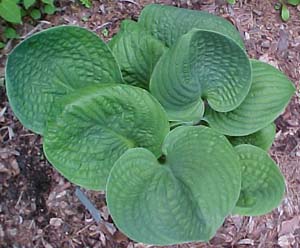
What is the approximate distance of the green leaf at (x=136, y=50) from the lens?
4.14ft

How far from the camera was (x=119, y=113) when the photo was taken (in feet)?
3.77

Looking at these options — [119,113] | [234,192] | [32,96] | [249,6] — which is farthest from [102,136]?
[249,6]

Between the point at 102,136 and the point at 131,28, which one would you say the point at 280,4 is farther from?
the point at 102,136

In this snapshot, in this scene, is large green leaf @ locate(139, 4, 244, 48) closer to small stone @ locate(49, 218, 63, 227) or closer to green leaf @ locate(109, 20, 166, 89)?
green leaf @ locate(109, 20, 166, 89)

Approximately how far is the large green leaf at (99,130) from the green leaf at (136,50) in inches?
5.8

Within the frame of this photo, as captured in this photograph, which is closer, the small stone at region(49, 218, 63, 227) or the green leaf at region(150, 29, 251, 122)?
the green leaf at region(150, 29, 251, 122)

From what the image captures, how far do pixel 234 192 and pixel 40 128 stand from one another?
0.40 meters

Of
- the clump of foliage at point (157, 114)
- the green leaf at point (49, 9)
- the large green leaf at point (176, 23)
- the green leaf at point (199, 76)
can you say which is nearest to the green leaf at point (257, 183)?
the clump of foliage at point (157, 114)

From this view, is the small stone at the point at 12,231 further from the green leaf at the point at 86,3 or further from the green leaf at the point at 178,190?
the green leaf at the point at 86,3

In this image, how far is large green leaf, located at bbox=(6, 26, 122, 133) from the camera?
1164 mm

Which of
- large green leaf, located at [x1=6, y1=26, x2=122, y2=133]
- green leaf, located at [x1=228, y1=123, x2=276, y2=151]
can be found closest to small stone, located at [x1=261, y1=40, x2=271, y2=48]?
green leaf, located at [x1=228, y1=123, x2=276, y2=151]

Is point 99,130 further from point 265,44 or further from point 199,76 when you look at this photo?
point 265,44

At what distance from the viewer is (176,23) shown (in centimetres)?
127

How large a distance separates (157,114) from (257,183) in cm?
26
